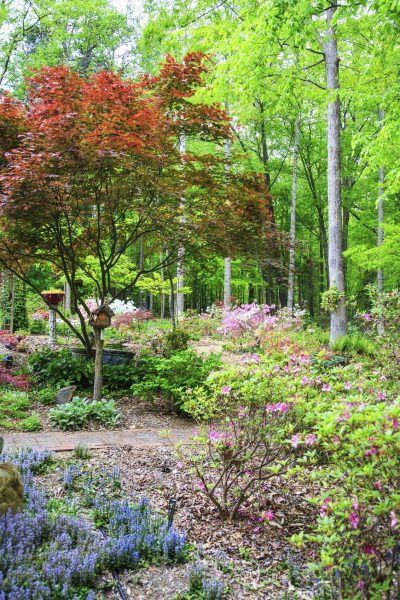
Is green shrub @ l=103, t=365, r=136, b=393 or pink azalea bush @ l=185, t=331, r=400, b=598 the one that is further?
green shrub @ l=103, t=365, r=136, b=393

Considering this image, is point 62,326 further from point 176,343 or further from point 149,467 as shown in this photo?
point 149,467

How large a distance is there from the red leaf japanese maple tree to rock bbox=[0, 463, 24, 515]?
10.8ft

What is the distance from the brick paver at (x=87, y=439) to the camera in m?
4.21

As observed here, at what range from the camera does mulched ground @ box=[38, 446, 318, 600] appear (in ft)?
7.68

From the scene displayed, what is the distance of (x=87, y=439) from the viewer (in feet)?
14.8

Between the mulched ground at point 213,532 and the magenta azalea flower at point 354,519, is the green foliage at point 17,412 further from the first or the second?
the magenta azalea flower at point 354,519

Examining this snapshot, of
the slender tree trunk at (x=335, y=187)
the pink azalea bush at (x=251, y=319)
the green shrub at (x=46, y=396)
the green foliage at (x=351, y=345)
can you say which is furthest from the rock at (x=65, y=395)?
the slender tree trunk at (x=335, y=187)

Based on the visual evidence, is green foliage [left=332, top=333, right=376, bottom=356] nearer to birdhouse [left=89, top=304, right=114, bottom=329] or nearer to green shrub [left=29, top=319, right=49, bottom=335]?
birdhouse [left=89, top=304, right=114, bottom=329]

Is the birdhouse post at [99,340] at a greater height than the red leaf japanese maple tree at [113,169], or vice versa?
the red leaf japanese maple tree at [113,169]

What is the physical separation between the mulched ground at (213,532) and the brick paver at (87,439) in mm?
265

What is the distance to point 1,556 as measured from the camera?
2.19 meters

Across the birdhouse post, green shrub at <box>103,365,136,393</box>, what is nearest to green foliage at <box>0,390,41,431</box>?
the birdhouse post

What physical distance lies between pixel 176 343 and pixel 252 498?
4787 millimetres

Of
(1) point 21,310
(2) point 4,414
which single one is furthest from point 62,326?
(2) point 4,414
